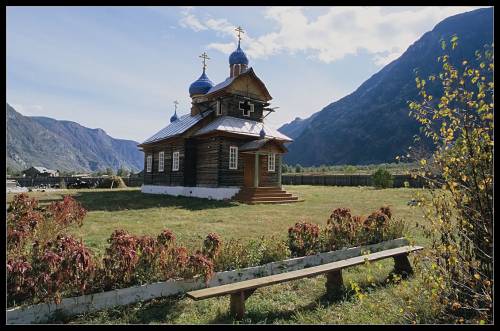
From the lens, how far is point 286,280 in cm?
585

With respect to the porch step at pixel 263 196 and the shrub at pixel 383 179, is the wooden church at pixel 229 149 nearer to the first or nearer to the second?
the porch step at pixel 263 196

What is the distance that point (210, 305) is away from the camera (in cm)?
600

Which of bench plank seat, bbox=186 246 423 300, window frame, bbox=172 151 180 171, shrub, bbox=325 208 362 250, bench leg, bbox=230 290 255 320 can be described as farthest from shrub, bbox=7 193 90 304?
window frame, bbox=172 151 180 171

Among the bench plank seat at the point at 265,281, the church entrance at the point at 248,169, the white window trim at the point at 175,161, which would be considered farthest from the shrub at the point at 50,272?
the white window trim at the point at 175,161

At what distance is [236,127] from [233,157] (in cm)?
190

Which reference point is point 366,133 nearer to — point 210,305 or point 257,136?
point 257,136

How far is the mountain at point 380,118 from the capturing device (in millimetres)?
129125

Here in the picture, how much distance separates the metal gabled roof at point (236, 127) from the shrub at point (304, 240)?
12.8 metres

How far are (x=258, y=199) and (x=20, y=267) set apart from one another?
48.3 feet

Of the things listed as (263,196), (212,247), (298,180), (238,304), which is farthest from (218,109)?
(298,180)

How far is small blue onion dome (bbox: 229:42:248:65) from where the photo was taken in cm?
2605

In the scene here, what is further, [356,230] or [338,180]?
[338,180]

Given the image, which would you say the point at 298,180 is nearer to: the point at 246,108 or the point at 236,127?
the point at 246,108
